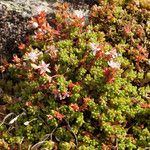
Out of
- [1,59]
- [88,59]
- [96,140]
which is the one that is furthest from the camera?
[1,59]

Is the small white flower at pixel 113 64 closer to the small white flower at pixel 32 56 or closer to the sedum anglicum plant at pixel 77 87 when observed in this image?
the sedum anglicum plant at pixel 77 87

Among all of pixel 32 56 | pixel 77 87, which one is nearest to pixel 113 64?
pixel 77 87

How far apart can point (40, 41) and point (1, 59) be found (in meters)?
0.52

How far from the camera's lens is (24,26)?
571cm

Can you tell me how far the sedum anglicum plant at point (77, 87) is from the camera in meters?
4.88

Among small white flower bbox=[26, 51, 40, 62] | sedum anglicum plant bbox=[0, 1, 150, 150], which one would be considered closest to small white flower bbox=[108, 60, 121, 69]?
sedum anglicum plant bbox=[0, 1, 150, 150]

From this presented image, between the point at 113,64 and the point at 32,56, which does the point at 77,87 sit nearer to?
the point at 113,64

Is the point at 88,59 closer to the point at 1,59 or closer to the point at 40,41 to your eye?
the point at 40,41

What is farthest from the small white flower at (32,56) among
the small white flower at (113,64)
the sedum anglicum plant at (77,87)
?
the small white flower at (113,64)

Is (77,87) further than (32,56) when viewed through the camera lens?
No

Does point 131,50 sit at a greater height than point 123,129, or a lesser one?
greater

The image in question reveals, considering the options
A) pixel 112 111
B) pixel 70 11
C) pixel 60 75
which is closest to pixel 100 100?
pixel 112 111

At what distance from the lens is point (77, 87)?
500cm

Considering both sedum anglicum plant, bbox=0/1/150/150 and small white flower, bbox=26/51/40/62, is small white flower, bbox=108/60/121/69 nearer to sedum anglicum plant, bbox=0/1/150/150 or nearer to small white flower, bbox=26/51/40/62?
sedum anglicum plant, bbox=0/1/150/150
